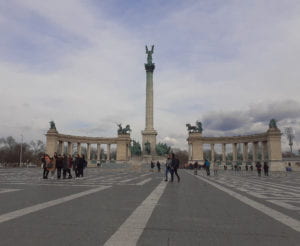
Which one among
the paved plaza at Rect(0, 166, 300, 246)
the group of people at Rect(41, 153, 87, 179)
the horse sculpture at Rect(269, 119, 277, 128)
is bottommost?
the paved plaza at Rect(0, 166, 300, 246)

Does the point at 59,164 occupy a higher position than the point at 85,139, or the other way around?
the point at 85,139

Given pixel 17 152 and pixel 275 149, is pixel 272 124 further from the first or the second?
pixel 17 152

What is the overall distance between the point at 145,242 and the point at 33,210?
4142 millimetres

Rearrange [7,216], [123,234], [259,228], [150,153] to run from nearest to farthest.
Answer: [123,234] < [259,228] < [7,216] < [150,153]

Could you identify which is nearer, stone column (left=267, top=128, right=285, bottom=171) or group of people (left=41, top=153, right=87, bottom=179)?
group of people (left=41, top=153, right=87, bottom=179)

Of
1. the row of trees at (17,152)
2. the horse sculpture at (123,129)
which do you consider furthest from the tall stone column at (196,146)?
the row of trees at (17,152)

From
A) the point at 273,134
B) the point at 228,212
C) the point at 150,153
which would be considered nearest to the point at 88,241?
the point at 228,212

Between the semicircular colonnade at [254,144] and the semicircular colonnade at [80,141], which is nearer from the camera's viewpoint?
the semicircular colonnade at [254,144]

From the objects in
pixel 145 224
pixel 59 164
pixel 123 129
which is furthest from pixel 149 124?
pixel 145 224

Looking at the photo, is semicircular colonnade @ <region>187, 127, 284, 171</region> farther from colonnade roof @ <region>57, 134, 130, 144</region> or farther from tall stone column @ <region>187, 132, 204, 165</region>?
colonnade roof @ <region>57, 134, 130, 144</region>

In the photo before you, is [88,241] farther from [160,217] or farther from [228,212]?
[228,212]

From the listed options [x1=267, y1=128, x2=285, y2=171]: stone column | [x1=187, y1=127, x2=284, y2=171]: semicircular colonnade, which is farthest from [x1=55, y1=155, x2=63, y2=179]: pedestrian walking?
[x1=267, y1=128, x2=285, y2=171]: stone column

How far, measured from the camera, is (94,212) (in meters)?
7.10

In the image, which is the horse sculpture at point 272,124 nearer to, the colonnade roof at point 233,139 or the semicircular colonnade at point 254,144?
the semicircular colonnade at point 254,144
